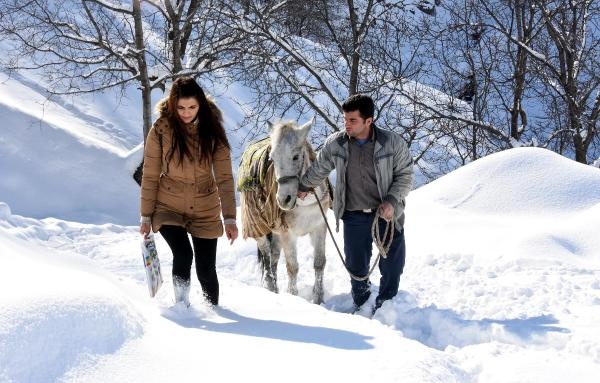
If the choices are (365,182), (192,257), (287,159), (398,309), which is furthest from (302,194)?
(192,257)

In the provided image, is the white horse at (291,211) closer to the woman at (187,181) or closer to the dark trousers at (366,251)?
the dark trousers at (366,251)

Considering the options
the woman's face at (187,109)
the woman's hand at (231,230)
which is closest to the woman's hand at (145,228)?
the woman's hand at (231,230)

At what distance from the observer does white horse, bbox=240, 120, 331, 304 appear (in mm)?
4633

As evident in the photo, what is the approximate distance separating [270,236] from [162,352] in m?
3.60

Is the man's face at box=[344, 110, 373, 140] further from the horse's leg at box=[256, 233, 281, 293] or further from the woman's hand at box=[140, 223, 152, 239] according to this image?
the horse's leg at box=[256, 233, 281, 293]

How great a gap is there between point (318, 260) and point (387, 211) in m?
1.42

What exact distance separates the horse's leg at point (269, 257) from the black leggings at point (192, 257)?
1.93 m

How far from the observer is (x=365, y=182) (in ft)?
14.5

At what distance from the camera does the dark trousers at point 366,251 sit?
4.54 m

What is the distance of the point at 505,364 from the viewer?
120 inches

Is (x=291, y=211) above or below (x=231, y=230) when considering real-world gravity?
above

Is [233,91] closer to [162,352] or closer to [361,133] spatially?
[361,133]

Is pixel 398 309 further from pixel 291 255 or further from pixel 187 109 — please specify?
pixel 187 109

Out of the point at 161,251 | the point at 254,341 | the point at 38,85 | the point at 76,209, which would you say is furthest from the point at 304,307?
the point at 38,85
